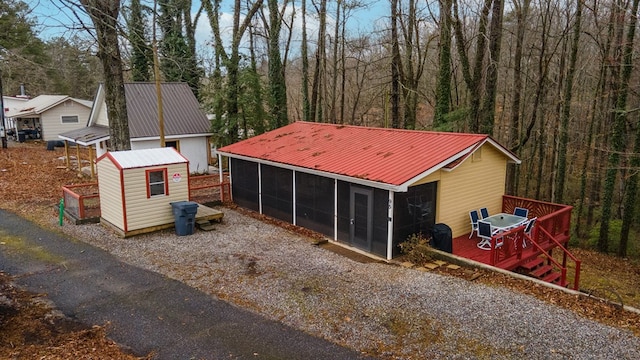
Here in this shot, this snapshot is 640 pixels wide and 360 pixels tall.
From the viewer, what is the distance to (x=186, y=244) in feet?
39.7

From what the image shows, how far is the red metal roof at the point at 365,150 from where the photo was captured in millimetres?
11348

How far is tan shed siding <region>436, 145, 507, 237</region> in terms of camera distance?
12039 millimetres

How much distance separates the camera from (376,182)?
10.8m

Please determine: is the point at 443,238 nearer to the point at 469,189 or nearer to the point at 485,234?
the point at 485,234

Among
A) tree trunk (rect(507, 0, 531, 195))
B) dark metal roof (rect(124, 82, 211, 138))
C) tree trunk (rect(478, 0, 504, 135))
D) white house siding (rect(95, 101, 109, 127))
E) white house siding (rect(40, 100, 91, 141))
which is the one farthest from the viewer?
white house siding (rect(40, 100, 91, 141))

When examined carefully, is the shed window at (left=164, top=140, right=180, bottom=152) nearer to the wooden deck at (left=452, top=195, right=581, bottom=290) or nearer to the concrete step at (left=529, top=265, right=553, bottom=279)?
the wooden deck at (left=452, top=195, right=581, bottom=290)

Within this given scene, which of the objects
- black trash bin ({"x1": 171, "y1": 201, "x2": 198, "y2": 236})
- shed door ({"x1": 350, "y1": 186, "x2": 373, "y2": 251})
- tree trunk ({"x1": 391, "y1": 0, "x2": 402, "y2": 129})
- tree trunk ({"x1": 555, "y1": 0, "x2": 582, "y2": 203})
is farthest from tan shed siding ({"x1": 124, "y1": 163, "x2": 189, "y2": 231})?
tree trunk ({"x1": 555, "y1": 0, "x2": 582, "y2": 203})

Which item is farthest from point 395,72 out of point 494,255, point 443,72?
point 494,255

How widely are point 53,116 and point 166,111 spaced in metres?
17.2

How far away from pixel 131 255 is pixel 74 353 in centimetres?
469

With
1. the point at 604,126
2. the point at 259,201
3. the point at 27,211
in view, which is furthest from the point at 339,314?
the point at 604,126

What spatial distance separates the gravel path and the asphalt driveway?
1.23 feet

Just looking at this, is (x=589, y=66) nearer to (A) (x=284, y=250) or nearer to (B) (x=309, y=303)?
(A) (x=284, y=250)

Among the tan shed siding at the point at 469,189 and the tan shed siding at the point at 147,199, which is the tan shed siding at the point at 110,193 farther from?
the tan shed siding at the point at 469,189
